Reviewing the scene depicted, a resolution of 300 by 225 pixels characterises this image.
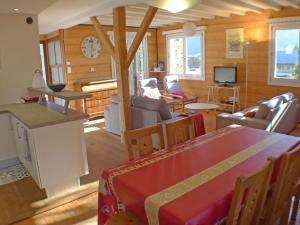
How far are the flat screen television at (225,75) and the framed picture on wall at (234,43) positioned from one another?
1.10 ft

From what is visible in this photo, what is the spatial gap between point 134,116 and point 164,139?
2334 millimetres

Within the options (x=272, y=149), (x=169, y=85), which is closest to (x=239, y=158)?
(x=272, y=149)

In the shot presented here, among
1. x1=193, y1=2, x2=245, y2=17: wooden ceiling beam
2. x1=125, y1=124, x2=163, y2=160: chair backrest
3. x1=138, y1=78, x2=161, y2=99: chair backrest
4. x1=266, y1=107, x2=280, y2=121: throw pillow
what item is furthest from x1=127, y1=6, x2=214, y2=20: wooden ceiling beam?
x1=125, y1=124, x2=163, y2=160: chair backrest

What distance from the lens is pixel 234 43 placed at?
263 inches

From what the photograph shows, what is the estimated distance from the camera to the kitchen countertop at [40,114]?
2863 mm

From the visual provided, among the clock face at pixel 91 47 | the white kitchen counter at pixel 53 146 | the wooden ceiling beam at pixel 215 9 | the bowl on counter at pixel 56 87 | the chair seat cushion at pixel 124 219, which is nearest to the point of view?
the chair seat cushion at pixel 124 219

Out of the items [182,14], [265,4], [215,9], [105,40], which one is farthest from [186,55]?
[105,40]

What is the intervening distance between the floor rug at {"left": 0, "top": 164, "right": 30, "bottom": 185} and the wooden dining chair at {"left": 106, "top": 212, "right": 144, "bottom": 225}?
221 centimetres

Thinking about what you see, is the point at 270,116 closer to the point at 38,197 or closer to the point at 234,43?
the point at 234,43

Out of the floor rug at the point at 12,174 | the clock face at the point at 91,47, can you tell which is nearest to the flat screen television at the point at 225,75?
the clock face at the point at 91,47

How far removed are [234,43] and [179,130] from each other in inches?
193

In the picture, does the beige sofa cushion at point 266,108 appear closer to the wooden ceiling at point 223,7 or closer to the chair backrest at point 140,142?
the wooden ceiling at point 223,7

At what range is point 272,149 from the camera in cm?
206

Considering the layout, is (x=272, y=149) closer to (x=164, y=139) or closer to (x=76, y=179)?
(x=164, y=139)
